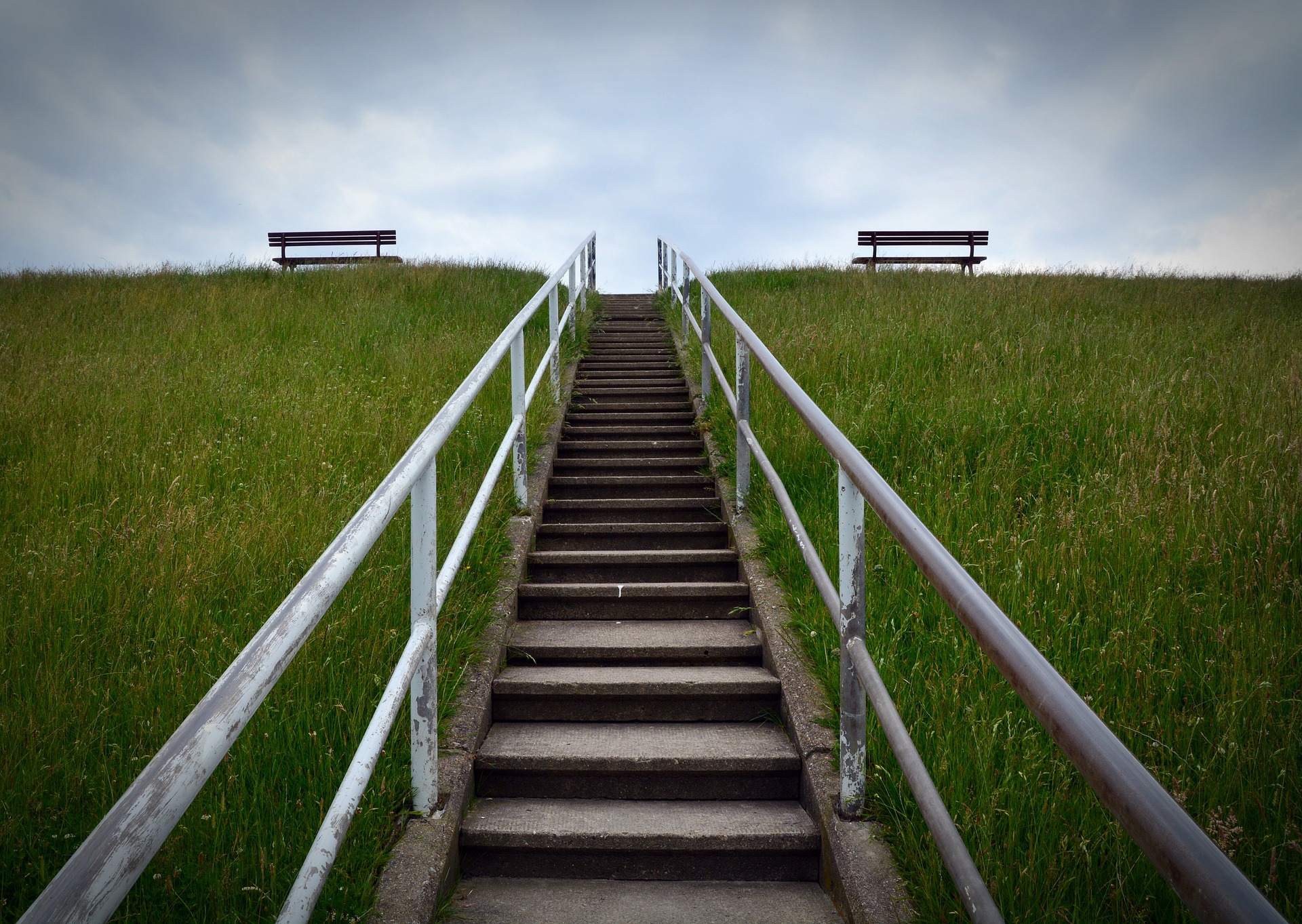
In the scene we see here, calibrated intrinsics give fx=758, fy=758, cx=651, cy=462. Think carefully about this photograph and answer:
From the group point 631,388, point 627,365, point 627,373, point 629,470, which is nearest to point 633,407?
point 631,388

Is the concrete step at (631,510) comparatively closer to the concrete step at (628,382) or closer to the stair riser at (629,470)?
the stair riser at (629,470)

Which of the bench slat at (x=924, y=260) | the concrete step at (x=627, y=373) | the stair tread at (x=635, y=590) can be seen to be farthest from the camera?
the bench slat at (x=924, y=260)

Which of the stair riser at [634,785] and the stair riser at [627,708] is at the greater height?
the stair riser at [627,708]

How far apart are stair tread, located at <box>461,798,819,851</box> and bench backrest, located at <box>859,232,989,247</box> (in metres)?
13.4

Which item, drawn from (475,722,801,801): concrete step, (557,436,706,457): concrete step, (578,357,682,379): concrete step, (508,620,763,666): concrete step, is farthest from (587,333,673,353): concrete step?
(475,722,801,801): concrete step

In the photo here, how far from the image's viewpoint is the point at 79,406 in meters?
4.99

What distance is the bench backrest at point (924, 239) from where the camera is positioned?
14227mm

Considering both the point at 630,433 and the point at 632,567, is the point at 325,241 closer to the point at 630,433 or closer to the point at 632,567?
the point at 630,433

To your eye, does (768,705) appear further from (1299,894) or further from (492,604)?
(1299,894)

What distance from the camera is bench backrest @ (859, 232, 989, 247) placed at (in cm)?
1423

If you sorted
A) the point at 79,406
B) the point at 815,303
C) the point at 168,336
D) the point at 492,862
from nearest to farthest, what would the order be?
the point at 492,862 → the point at 79,406 → the point at 168,336 → the point at 815,303

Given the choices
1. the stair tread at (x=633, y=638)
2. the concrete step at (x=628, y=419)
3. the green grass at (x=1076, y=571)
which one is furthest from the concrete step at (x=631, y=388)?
the stair tread at (x=633, y=638)

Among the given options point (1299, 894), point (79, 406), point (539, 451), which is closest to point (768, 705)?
point (1299, 894)

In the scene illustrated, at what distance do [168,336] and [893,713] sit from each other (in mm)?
7629
